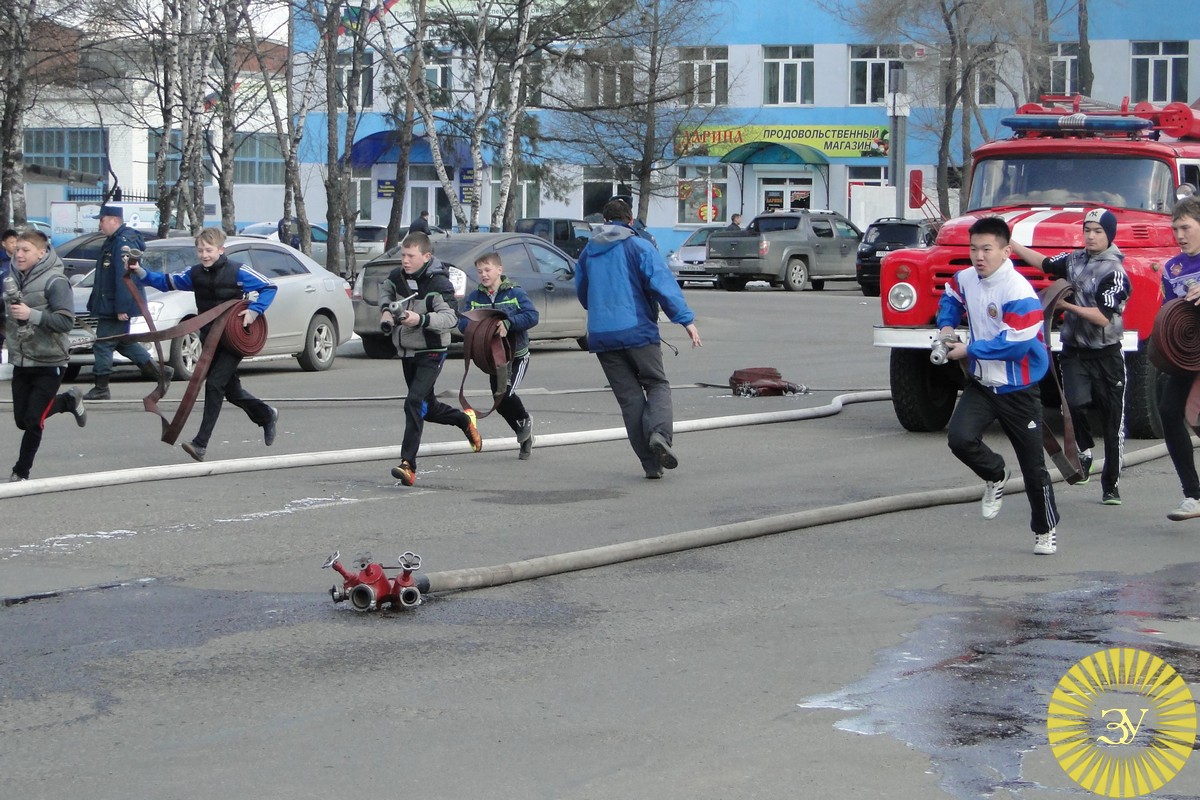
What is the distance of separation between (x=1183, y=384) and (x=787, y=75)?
4810 cm

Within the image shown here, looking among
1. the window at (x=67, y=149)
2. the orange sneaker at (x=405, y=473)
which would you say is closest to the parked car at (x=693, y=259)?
the orange sneaker at (x=405, y=473)

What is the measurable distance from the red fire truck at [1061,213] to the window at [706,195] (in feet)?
137

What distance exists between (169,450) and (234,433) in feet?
4.07

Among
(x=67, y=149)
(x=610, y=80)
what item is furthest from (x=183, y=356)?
(x=67, y=149)

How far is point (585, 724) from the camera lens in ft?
17.6

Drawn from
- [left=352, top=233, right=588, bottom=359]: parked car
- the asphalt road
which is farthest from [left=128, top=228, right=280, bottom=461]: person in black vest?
[left=352, top=233, right=588, bottom=359]: parked car

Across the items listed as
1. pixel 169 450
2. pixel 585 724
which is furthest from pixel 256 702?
pixel 169 450

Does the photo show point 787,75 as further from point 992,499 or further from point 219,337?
point 992,499

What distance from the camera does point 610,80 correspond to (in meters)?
47.2

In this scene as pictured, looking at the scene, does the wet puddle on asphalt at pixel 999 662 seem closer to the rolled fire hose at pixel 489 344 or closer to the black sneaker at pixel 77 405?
the rolled fire hose at pixel 489 344

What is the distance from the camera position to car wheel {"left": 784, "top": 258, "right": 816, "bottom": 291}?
40250 mm

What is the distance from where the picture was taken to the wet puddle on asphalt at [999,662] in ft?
16.7

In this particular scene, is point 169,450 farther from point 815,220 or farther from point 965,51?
point 965,51

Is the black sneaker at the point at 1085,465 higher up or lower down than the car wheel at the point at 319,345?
lower down
